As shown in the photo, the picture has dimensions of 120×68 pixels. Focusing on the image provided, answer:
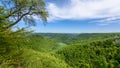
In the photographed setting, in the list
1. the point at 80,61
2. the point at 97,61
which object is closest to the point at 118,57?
the point at 97,61

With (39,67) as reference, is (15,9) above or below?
above

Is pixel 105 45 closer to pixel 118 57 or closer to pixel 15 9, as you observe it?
pixel 118 57

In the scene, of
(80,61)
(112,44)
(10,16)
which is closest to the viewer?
(10,16)

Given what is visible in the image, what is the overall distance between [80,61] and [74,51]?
9.64 m

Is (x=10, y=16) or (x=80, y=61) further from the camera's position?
(x=80, y=61)

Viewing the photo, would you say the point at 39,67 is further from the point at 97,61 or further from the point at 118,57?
the point at 118,57

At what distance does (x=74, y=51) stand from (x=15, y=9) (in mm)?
77884

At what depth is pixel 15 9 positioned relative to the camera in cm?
1070

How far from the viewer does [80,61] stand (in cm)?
7862

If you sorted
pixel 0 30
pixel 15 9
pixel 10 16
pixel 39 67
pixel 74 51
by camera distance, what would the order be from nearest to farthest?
pixel 0 30 < pixel 10 16 < pixel 15 9 < pixel 39 67 < pixel 74 51

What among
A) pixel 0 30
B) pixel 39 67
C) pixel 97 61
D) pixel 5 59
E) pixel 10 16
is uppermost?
pixel 10 16

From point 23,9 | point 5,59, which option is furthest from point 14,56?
point 23,9

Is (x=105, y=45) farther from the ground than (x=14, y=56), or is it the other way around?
(x=14, y=56)

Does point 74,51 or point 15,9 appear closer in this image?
point 15,9
